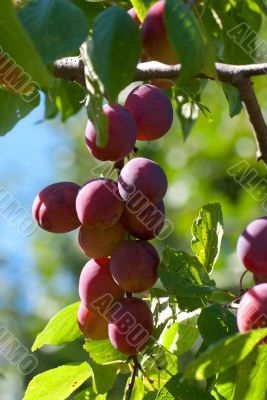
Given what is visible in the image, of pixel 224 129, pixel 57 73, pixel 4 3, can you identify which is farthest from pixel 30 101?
pixel 224 129

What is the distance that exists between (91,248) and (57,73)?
0.20 meters

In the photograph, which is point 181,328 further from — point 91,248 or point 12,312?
point 12,312

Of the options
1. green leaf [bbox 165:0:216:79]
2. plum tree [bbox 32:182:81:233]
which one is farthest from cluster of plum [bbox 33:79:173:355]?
green leaf [bbox 165:0:216:79]

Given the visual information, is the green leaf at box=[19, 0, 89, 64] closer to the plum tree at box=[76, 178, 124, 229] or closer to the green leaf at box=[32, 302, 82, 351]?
the plum tree at box=[76, 178, 124, 229]

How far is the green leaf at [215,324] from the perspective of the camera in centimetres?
83

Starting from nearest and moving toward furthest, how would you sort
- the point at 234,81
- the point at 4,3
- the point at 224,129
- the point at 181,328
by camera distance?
the point at 4,3 < the point at 234,81 < the point at 181,328 < the point at 224,129

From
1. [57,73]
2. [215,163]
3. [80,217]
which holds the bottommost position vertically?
[215,163]

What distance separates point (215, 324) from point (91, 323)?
180mm

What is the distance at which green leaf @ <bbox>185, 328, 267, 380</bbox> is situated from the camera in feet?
2.12

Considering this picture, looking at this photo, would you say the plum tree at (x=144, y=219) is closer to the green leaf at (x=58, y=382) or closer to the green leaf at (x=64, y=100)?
the green leaf at (x=58, y=382)

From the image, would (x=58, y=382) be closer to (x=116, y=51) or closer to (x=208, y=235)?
(x=208, y=235)

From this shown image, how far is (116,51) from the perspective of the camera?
2.29 feet

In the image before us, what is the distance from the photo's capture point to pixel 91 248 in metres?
0.90

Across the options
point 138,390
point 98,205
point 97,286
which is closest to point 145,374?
point 138,390
